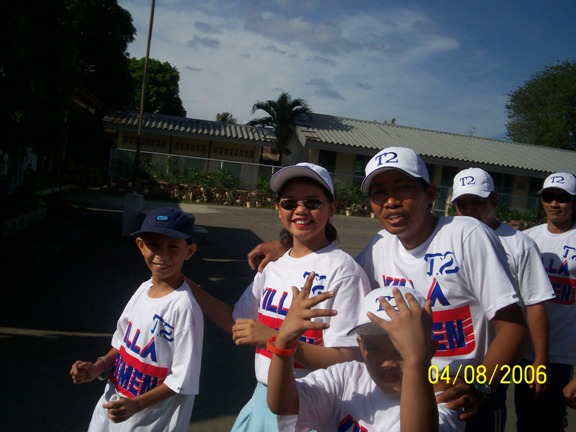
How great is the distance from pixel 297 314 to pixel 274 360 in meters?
0.17

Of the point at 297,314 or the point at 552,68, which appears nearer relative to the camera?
the point at 297,314

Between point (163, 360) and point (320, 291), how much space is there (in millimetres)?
804

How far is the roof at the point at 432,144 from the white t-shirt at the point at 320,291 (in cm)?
2273

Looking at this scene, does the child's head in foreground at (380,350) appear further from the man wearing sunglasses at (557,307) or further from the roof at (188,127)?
the roof at (188,127)

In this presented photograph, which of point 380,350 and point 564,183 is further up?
point 564,183

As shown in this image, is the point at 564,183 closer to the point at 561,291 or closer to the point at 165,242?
the point at 561,291

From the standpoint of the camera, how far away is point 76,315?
573 cm

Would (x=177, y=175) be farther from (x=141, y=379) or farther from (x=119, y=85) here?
(x=141, y=379)

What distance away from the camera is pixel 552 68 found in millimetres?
39875

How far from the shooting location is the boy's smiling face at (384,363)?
159cm

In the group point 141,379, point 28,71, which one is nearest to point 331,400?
point 141,379

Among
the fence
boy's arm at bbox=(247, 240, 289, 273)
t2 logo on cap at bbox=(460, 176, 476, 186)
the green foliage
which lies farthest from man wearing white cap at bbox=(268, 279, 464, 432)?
the green foliage

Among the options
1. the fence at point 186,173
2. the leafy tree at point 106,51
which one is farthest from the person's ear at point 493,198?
the leafy tree at point 106,51

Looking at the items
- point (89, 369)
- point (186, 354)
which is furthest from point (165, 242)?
point (89, 369)
